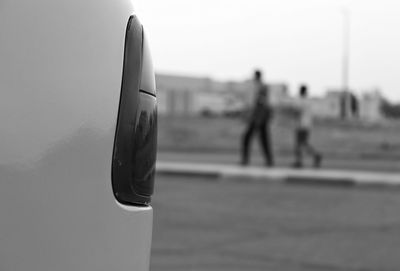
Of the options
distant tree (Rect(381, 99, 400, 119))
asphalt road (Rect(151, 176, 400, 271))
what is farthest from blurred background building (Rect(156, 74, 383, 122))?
asphalt road (Rect(151, 176, 400, 271))

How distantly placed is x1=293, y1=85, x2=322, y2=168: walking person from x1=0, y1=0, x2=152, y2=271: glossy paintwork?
12.6 m

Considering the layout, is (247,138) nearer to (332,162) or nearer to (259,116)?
(259,116)

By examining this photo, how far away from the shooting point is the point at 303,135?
14641 mm

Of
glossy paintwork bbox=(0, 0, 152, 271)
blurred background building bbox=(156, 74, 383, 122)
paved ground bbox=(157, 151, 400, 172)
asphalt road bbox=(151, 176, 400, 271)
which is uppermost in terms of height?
blurred background building bbox=(156, 74, 383, 122)

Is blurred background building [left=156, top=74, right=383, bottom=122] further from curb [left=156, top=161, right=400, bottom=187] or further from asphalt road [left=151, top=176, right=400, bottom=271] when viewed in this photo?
asphalt road [left=151, top=176, right=400, bottom=271]

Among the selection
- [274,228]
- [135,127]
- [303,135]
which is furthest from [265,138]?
[135,127]

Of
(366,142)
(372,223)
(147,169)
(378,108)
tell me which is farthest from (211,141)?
(378,108)

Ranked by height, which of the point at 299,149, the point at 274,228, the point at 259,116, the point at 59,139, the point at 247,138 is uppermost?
the point at 259,116

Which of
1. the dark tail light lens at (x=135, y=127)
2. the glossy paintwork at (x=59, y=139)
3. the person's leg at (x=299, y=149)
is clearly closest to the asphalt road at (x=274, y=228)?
the person's leg at (x=299, y=149)

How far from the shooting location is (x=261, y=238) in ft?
22.0

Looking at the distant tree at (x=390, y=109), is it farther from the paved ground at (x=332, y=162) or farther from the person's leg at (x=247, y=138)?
the person's leg at (x=247, y=138)

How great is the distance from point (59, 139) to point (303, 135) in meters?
13.2

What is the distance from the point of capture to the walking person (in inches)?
568

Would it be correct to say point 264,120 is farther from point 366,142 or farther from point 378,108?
point 378,108
